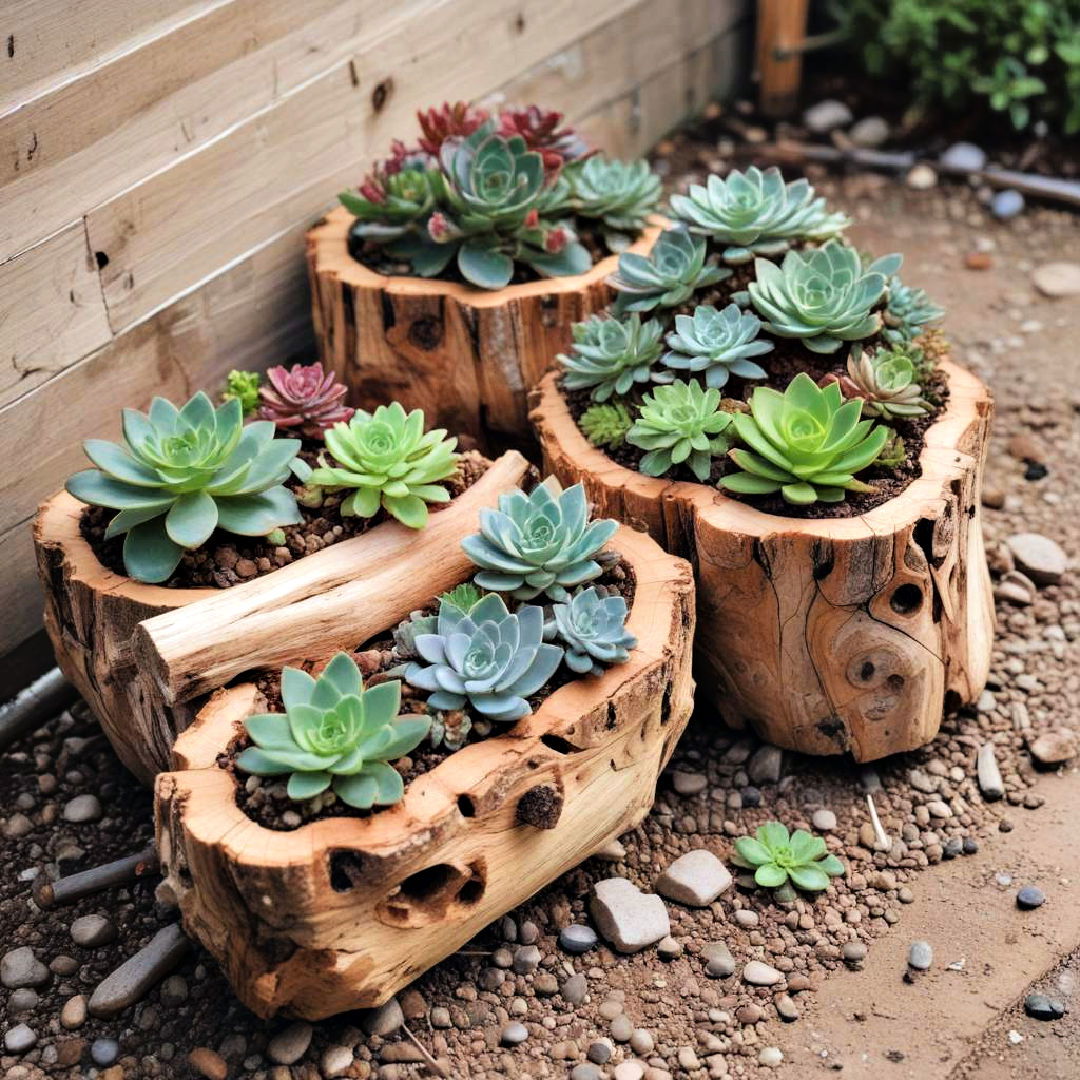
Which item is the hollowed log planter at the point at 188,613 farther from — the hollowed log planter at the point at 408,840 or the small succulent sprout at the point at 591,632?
the small succulent sprout at the point at 591,632

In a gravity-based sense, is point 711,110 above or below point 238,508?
below

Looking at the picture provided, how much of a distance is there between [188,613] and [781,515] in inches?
41.6

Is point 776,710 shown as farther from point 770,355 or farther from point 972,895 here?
point 770,355

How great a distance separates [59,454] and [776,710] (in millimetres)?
1550

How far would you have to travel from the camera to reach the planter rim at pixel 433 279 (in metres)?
3.03

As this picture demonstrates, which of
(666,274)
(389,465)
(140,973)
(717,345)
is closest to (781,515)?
(717,345)

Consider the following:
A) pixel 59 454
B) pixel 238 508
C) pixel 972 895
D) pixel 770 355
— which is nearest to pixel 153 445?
pixel 238 508

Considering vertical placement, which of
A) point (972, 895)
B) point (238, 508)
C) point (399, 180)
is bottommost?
point (972, 895)

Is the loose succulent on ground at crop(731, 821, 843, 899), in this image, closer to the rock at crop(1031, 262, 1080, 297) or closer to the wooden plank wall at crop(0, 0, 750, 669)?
the wooden plank wall at crop(0, 0, 750, 669)

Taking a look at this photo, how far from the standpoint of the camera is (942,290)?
4172mm

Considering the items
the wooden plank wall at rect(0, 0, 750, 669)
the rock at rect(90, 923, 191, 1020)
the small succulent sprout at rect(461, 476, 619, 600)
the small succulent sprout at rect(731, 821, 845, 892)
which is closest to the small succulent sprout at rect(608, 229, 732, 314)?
the small succulent sprout at rect(461, 476, 619, 600)

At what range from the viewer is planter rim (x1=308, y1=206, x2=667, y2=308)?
303 cm

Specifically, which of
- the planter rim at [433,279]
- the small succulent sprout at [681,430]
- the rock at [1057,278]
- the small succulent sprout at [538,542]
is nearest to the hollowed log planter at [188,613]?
the small succulent sprout at [538,542]

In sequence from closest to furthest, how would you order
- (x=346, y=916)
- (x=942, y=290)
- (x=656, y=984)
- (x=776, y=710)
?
(x=346, y=916) → (x=656, y=984) → (x=776, y=710) → (x=942, y=290)
